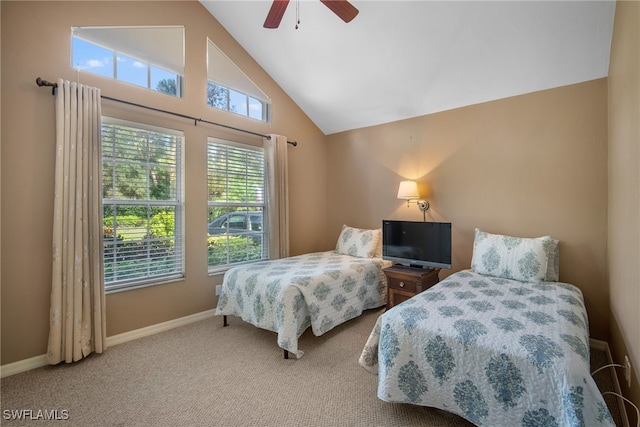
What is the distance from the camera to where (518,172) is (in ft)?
9.94

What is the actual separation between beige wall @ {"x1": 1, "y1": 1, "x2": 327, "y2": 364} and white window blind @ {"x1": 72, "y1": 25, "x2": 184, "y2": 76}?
0.06 meters

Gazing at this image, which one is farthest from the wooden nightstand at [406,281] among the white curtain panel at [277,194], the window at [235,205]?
the window at [235,205]

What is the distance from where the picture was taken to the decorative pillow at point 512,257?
2553 mm

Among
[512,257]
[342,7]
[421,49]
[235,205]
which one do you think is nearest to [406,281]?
[512,257]

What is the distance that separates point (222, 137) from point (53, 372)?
2.63 metres

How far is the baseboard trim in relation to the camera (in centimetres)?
219

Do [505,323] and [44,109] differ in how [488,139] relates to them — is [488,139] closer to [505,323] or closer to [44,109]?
[505,323]

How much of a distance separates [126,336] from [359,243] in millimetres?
2715

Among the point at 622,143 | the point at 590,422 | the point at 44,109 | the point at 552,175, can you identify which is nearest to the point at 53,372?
the point at 44,109

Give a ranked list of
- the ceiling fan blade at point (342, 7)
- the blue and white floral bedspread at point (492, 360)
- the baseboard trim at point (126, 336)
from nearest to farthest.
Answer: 1. the blue and white floral bedspread at point (492, 360)
2. the ceiling fan blade at point (342, 7)
3. the baseboard trim at point (126, 336)

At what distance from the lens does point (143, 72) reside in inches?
115

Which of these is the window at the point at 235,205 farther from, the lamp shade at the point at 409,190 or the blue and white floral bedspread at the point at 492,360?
the blue and white floral bedspread at the point at 492,360

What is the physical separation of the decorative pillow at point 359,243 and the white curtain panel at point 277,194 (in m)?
0.79

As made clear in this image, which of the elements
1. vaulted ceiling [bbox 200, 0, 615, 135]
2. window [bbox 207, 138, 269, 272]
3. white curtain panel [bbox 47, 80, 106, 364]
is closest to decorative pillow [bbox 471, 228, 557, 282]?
vaulted ceiling [bbox 200, 0, 615, 135]
